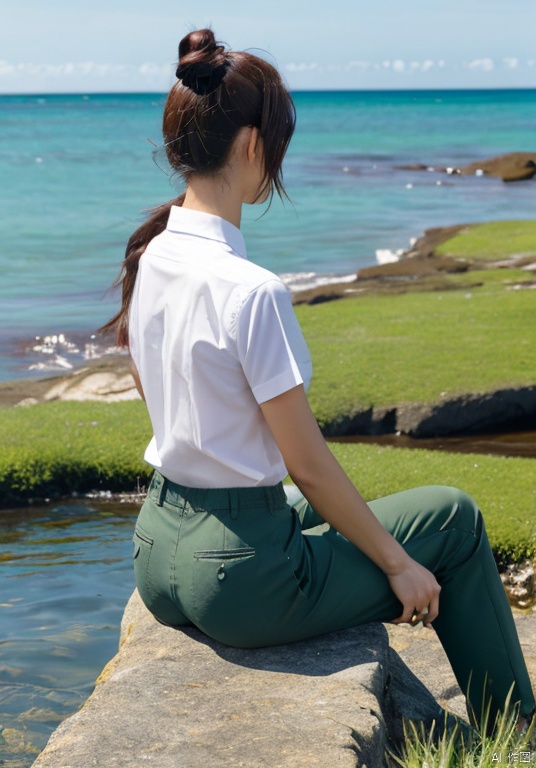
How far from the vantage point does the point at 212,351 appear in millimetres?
3016

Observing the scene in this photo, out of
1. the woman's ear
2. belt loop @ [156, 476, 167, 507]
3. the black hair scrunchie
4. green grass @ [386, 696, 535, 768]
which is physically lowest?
green grass @ [386, 696, 535, 768]

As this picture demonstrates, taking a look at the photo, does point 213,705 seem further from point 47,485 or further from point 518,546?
point 47,485

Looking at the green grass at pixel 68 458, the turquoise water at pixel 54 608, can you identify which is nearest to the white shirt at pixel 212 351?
the turquoise water at pixel 54 608

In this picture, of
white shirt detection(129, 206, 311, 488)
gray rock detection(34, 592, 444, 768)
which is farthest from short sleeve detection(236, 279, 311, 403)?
gray rock detection(34, 592, 444, 768)

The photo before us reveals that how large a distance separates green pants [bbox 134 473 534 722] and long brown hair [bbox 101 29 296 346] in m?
1.01

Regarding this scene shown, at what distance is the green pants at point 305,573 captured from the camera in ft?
10.2

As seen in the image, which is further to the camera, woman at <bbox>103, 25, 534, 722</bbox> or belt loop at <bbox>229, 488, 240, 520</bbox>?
belt loop at <bbox>229, 488, 240, 520</bbox>

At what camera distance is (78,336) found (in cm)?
1623

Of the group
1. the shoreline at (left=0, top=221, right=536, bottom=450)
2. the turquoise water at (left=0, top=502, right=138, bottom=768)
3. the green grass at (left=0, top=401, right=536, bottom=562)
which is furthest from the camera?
the shoreline at (left=0, top=221, right=536, bottom=450)

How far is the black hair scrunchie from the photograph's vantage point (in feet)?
9.78

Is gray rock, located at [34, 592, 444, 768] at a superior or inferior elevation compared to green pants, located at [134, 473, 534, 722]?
inferior

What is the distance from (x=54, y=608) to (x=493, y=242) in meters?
17.5

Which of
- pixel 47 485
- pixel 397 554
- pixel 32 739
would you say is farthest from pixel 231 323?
pixel 47 485

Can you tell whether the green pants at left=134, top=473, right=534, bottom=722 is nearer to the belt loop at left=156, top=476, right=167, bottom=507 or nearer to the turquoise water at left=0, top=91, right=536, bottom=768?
the belt loop at left=156, top=476, right=167, bottom=507
